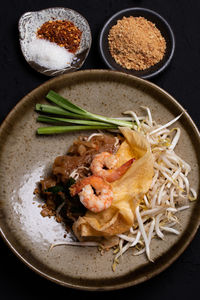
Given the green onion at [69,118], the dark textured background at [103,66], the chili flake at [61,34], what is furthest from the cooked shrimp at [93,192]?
the chili flake at [61,34]

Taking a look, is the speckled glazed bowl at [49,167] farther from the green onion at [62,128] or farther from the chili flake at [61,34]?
the chili flake at [61,34]

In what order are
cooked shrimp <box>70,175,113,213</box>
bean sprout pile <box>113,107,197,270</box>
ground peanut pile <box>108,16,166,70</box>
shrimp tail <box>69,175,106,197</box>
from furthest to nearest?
ground peanut pile <box>108,16,166,70</box> < bean sprout pile <box>113,107,197,270</box> < shrimp tail <box>69,175,106,197</box> < cooked shrimp <box>70,175,113,213</box>

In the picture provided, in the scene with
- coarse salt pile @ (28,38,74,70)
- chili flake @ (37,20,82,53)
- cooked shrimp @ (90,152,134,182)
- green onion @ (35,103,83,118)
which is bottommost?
cooked shrimp @ (90,152,134,182)

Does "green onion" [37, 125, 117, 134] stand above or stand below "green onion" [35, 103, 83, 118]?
below

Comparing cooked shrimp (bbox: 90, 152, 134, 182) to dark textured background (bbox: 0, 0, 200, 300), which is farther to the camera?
dark textured background (bbox: 0, 0, 200, 300)

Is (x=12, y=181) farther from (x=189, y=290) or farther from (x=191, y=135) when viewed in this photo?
(x=189, y=290)

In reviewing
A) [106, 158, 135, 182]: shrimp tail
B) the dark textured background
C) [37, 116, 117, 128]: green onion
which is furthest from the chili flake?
[106, 158, 135, 182]: shrimp tail

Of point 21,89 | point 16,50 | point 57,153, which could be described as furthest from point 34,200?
point 16,50

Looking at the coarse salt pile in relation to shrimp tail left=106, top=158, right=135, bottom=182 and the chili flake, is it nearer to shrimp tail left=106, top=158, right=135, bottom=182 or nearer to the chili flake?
the chili flake
